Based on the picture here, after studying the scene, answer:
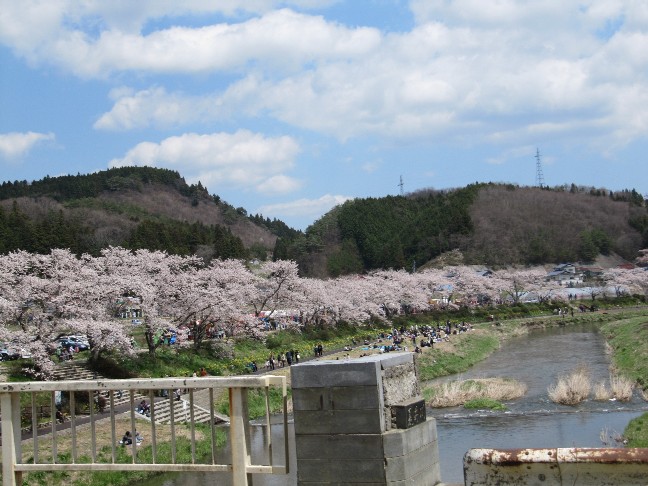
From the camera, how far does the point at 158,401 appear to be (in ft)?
99.2

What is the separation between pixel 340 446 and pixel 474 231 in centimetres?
11938

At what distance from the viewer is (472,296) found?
9050 centimetres

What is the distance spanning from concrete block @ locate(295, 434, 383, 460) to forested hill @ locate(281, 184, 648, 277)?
4106 inches

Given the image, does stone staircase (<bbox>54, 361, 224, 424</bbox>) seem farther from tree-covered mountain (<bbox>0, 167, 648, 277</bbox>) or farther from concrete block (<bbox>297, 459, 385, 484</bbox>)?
tree-covered mountain (<bbox>0, 167, 648, 277</bbox>)

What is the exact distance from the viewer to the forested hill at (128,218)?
6488 centimetres

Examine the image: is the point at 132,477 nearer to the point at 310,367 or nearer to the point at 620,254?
the point at 310,367

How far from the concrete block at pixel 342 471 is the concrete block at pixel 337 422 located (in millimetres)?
227

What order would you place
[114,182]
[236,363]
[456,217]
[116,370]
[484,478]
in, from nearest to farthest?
[484,478] < [116,370] < [236,363] < [456,217] < [114,182]

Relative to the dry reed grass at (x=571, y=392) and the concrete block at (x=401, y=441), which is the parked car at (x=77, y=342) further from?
the concrete block at (x=401, y=441)

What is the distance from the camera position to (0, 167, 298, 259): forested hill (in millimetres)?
64875

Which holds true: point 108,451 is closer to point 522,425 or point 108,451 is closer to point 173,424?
point 522,425

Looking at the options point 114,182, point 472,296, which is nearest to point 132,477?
point 472,296

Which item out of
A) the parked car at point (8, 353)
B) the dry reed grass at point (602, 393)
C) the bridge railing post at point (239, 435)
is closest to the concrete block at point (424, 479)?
A: the bridge railing post at point (239, 435)

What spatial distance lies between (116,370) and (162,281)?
35.4ft
